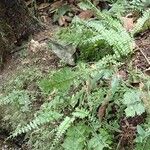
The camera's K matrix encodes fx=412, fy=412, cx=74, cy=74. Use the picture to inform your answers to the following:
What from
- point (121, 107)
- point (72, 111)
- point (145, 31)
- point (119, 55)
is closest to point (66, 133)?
point (72, 111)

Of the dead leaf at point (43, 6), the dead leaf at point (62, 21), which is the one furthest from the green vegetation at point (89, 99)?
the dead leaf at point (43, 6)

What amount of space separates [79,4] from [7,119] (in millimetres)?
1793

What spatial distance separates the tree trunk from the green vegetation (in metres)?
0.65

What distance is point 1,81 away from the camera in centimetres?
460

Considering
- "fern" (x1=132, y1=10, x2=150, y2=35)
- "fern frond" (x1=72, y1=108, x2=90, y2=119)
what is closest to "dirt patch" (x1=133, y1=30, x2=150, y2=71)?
"fern" (x1=132, y1=10, x2=150, y2=35)

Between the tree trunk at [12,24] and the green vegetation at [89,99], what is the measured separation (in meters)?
0.65

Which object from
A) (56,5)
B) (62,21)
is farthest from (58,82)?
(56,5)

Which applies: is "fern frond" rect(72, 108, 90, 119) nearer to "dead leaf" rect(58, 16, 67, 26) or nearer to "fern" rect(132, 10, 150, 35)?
"fern" rect(132, 10, 150, 35)

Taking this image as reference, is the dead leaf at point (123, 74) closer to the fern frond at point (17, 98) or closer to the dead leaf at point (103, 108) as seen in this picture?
the dead leaf at point (103, 108)

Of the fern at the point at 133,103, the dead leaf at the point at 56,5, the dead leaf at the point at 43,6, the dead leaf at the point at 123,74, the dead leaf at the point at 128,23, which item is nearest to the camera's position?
the fern at the point at 133,103

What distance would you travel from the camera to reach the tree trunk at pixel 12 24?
16.0 feet

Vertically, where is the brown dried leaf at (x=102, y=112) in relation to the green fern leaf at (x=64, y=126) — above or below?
above

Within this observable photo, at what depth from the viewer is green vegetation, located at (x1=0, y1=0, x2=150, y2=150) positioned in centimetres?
328

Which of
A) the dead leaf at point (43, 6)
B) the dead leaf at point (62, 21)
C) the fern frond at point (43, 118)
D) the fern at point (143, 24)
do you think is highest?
the fern at point (143, 24)
